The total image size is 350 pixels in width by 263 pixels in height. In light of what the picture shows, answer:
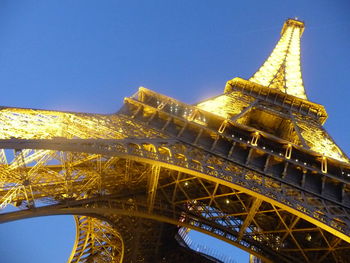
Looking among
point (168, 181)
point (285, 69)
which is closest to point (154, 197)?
point (168, 181)

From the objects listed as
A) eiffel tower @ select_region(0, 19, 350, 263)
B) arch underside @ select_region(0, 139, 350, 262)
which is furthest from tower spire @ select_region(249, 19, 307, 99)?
arch underside @ select_region(0, 139, 350, 262)

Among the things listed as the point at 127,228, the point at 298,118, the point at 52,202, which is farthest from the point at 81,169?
the point at 298,118

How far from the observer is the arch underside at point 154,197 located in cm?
1217

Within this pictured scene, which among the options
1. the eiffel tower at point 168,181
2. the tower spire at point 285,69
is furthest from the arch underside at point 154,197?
the tower spire at point 285,69

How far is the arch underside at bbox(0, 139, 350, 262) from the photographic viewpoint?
1217 centimetres

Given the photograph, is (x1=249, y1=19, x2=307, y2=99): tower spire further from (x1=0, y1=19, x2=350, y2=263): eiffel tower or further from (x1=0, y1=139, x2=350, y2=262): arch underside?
(x1=0, y1=139, x2=350, y2=262): arch underside

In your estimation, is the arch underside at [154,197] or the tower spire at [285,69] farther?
the tower spire at [285,69]

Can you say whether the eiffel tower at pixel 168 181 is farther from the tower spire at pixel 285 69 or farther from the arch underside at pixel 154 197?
the tower spire at pixel 285 69

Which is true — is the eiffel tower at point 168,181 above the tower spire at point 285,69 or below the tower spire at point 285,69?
below

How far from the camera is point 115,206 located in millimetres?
15836

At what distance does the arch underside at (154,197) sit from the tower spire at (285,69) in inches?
764

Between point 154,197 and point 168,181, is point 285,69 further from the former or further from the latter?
point 154,197

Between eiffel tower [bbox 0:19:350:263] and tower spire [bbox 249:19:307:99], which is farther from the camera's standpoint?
tower spire [bbox 249:19:307:99]

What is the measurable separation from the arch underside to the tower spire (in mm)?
19406
